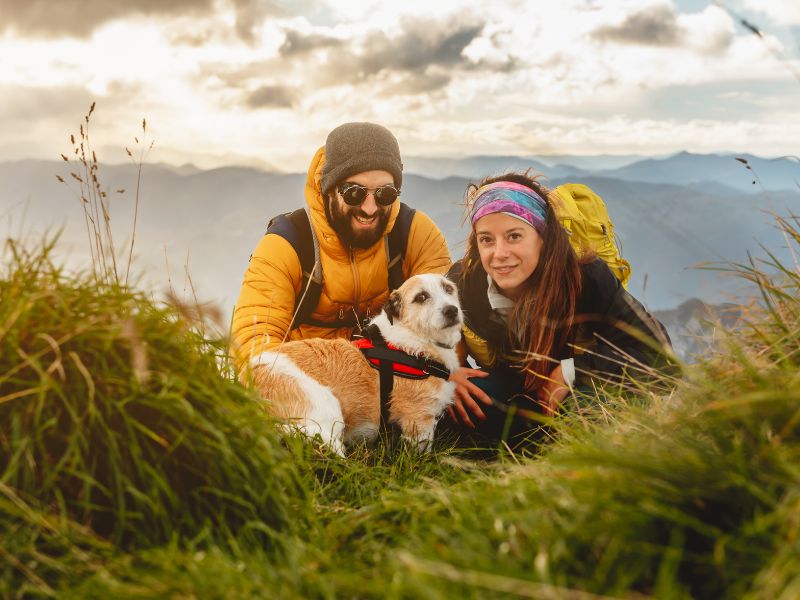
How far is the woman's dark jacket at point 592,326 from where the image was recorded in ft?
14.7

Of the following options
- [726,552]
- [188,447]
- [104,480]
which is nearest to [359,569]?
[188,447]

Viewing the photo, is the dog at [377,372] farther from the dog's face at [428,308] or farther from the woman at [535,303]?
the woman at [535,303]

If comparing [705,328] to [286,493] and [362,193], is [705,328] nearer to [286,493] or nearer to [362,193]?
[286,493]

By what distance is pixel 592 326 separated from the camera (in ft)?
15.7

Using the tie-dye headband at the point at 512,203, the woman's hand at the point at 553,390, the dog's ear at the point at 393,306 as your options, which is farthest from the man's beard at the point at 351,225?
the woman's hand at the point at 553,390

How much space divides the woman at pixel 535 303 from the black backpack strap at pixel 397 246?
100cm

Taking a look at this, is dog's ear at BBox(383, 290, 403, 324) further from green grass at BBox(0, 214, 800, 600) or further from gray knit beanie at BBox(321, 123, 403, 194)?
green grass at BBox(0, 214, 800, 600)

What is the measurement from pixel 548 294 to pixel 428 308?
91 cm

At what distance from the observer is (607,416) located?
3293 millimetres

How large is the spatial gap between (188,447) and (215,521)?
29 centimetres

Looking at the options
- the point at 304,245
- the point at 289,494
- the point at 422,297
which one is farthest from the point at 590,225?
the point at 289,494

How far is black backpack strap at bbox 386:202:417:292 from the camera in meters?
5.87

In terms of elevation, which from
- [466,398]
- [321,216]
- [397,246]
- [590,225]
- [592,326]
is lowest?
[466,398]

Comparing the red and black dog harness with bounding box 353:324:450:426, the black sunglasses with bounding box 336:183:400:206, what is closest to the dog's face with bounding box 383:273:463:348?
the red and black dog harness with bounding box 353:324:450:426
